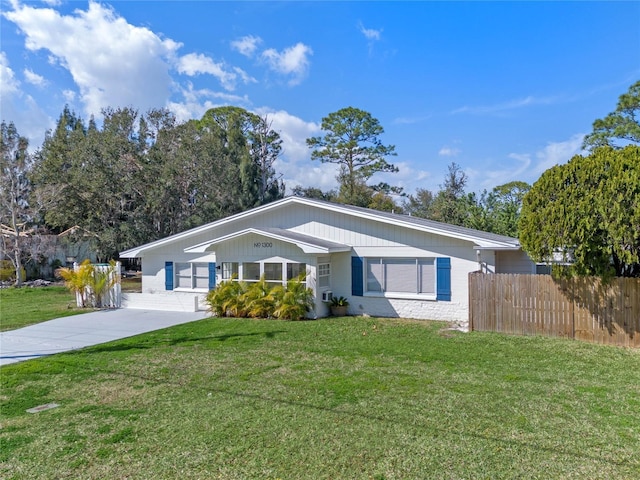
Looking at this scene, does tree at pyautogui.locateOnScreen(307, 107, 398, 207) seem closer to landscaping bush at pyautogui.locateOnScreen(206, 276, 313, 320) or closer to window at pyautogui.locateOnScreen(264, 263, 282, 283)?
window at pyautogui.locateOnScreen(264, 263, 282, 283)

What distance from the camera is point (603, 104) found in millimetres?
22906

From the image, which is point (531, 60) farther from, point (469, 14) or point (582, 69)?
point (469, 14)

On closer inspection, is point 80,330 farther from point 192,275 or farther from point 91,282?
point 192,275

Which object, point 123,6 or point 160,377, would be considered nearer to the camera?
point 160,377

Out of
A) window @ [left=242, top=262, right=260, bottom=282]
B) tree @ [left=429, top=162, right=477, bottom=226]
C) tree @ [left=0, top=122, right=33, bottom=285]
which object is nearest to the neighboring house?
window @ [left=242, top=262, right=260, bottom=282]

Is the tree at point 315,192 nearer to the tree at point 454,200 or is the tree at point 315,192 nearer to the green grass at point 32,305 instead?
the tree at point 454,200

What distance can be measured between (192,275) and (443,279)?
31.5 feet

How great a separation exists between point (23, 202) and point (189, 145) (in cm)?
1157

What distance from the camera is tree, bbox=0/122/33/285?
23.7 m

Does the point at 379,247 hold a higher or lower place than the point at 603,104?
lower

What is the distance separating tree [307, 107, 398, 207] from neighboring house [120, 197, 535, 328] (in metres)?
21.0

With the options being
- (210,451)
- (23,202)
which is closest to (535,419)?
(210,451)

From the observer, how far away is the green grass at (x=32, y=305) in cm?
1288

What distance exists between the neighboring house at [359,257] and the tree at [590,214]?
75.1 inches
